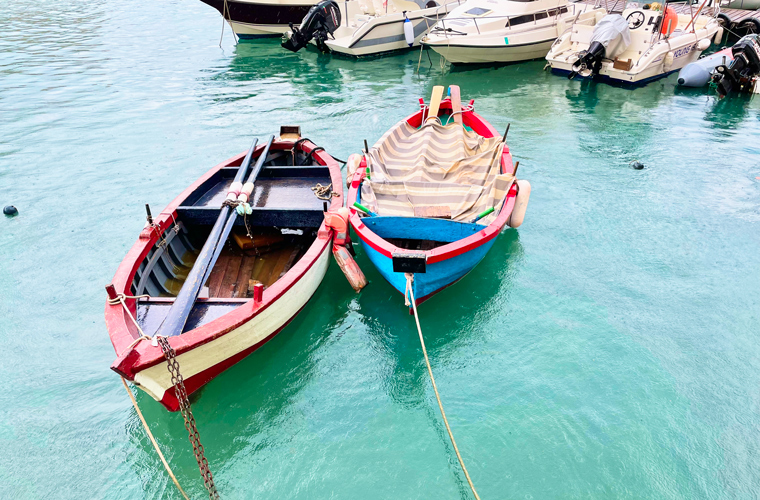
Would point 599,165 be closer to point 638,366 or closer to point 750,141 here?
point 750,141

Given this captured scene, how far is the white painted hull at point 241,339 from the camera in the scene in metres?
5.15

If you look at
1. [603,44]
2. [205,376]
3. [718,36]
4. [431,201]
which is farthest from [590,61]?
[205,376]

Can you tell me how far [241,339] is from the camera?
601 cm

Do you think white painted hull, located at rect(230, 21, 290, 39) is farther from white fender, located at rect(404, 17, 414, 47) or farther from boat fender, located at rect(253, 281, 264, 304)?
boat fender, located at rect(253, 281, 264, 304)

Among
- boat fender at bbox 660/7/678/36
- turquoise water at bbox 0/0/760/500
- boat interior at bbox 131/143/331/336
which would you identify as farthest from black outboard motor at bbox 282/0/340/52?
boat interior at bbox 131/143/331/336

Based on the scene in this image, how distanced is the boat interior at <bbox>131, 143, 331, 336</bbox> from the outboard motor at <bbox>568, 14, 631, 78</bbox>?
1332 cm

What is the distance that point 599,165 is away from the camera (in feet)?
40.4

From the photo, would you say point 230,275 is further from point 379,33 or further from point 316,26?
point 379,33

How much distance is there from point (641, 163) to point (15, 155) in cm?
1621

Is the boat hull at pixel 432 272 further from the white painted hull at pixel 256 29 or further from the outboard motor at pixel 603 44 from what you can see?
the white painted hull at pixel 256 29

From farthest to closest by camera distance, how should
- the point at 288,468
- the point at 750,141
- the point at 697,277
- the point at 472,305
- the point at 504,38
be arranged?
1. the point at 504,38
2. the point at 750,141
3. the point at 697,277
4. the point at 472,305
5. the point at 288,468

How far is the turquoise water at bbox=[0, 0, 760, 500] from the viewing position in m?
5.47

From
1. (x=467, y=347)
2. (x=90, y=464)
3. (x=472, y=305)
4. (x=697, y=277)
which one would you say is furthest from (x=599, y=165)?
(x=90, y=464)

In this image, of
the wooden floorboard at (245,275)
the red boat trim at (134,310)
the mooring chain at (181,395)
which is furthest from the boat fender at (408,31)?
the mooring chain at (181,395)
